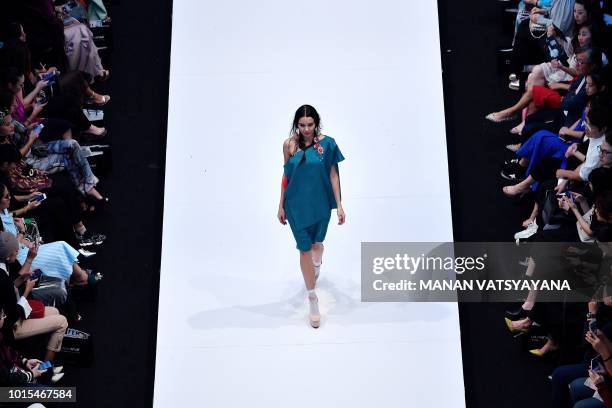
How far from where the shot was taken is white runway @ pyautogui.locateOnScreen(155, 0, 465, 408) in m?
7.63

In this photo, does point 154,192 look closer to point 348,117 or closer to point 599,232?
point 348,117

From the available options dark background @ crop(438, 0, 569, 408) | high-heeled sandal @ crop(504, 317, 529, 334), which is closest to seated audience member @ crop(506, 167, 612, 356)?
high-heeled sandal @ crop(504, 317, 529, 334)

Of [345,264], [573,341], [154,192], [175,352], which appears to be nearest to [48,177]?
[154,192]

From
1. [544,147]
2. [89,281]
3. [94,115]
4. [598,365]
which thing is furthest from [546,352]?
[94,115]

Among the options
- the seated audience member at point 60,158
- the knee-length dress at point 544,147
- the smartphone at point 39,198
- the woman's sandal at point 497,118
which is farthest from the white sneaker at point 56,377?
the woman's sandal at point 497,118

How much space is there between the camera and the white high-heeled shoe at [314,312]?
7785mm

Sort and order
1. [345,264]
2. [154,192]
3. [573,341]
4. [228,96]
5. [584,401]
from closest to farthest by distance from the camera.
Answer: [584,401]
[573,341]
[345,264]
[154,192]
[228,96]

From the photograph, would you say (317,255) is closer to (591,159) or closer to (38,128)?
(591,159)

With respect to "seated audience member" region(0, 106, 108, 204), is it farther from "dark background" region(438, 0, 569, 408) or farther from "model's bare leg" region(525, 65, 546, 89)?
"model's bare leg" region(525, 65, 546, 89)

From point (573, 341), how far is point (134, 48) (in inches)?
172

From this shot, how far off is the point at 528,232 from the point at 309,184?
5.63 ft

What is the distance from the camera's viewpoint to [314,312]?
308 inches

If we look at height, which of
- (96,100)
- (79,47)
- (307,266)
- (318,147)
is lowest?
(307,266)

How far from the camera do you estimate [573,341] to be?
748cm
